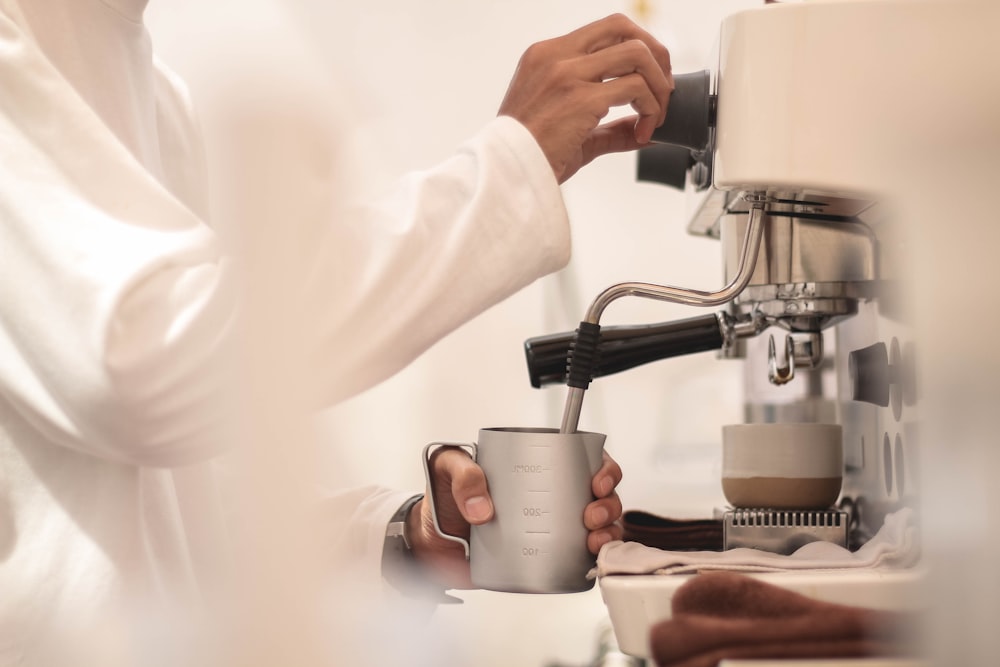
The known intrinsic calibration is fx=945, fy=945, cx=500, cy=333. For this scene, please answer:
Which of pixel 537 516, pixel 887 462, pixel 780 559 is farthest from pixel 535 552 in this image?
pixel 887 462

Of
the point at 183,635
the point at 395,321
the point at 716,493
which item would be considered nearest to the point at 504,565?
the point at 395,321

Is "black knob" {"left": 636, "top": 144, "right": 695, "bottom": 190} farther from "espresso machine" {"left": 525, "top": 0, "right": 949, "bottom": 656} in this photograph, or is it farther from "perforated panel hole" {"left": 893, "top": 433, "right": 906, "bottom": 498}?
"perforated panel hole" {"left": 893, "top": 433, "right": 906, "bottom": 498}

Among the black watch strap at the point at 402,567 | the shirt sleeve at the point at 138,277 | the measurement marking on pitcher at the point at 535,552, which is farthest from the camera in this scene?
the black watch strap at the point at 402,567

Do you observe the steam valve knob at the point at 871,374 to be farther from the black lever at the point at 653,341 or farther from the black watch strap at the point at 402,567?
the black watch strap at the point at 402,567

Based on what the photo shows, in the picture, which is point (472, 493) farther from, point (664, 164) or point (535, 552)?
point (664, 164)

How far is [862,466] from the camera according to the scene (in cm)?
63

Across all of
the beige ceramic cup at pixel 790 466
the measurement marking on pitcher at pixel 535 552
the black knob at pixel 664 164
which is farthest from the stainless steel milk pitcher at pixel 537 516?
the black knob at pixel 664 164

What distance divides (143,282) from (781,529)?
0.37 metres

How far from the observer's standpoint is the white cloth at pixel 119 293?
37 centimetres

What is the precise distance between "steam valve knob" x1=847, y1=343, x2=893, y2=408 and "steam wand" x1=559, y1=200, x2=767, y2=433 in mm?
115

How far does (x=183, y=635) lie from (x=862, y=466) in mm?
501

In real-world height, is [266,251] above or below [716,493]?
above

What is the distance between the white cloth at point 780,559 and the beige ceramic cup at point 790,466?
94mm

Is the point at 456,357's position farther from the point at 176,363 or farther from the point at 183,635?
the point at 183,635
